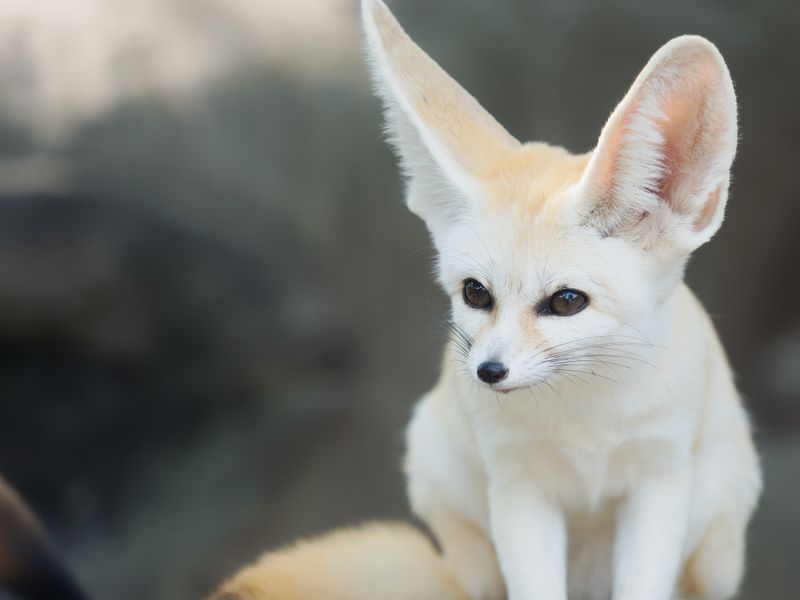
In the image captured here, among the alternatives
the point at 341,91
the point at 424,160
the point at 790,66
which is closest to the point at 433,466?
the point at 424,160

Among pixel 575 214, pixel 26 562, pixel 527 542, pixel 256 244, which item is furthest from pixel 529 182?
pixel 256 244

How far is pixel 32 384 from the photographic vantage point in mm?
4699

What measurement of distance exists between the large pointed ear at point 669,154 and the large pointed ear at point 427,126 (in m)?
0.28

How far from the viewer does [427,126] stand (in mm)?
2199

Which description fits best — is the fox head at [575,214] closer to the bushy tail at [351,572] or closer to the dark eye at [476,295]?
the dark eye at [476,295]

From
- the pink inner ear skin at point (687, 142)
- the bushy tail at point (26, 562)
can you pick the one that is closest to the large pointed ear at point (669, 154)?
the pink inner ear skin at point (687, 142)

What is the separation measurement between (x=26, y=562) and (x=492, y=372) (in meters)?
1.55

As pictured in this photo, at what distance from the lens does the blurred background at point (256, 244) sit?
468cm

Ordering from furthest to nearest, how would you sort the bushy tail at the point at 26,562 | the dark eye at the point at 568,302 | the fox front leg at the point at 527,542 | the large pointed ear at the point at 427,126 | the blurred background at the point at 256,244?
the blurred background at the point at 256,244 < the bushy tail at the point at 26,562 < the fox front leg at the point at 527,542 < the large pointed ear at the point at 427,126 < the dark eye at the point at 568,302

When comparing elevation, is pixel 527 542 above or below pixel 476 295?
below

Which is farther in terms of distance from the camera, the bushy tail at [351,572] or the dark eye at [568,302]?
the bushy tail at [351,572]

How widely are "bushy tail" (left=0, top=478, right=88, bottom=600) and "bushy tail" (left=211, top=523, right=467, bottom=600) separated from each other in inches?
20.2

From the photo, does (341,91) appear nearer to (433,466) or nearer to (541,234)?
(433,466)

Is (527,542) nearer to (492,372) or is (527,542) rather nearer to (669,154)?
(492,372)
